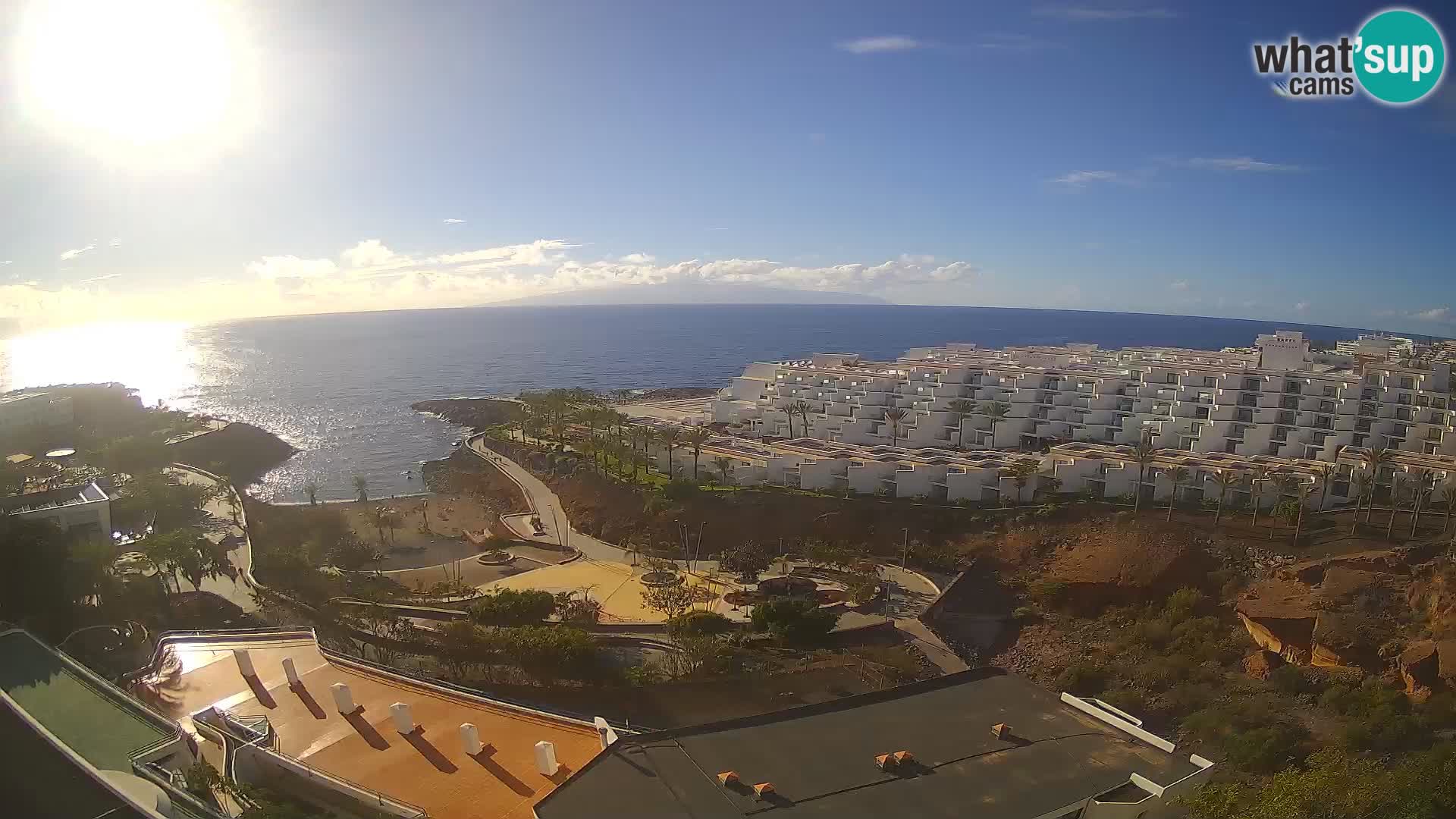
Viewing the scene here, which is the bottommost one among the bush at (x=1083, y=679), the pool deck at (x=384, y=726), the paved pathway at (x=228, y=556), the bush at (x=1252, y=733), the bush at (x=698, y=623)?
the bush at (x=1083, y=679)

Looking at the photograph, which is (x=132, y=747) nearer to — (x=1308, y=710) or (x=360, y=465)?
(x=1308, y=710)

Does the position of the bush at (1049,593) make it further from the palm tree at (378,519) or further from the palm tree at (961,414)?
the palm tree at (378,519)

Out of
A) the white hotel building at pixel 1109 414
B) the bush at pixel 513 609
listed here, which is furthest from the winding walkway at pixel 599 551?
the bush at pixel 513 609

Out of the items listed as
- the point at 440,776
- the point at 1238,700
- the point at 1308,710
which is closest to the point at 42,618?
the point at 440,776

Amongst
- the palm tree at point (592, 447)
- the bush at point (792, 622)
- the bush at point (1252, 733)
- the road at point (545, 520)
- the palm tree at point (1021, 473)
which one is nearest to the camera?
the bush at point (1252, 733)

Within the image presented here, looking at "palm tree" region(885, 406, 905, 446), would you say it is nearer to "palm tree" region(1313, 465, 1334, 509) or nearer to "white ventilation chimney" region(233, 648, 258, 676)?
"palm tree" region(1313, 465, 1334, 509)

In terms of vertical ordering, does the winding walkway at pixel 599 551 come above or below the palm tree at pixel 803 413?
below
